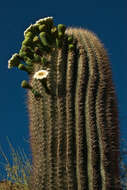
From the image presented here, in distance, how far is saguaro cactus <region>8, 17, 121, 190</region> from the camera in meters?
3.95

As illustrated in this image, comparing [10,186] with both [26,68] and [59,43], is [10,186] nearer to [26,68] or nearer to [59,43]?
[26,68]

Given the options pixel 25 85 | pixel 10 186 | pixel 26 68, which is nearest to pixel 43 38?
pixel 26 68

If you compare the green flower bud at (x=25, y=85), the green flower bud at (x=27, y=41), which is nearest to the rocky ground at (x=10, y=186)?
the green flower bud at (x=25, y=85)

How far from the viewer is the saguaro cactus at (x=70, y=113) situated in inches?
155

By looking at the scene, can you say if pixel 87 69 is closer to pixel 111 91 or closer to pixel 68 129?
pixel 111 91

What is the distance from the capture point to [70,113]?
13.0 ft

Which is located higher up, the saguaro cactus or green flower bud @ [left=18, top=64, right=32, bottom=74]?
green flower bud @ [left=18, top=64, right=32, bottom=74]

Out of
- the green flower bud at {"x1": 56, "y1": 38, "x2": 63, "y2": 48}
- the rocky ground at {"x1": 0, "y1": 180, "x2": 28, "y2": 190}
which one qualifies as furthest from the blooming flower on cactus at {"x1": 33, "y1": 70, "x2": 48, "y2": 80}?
the rocky ground at {"x1": 0, "y1": 180, "x2": 28, "y2": 190}

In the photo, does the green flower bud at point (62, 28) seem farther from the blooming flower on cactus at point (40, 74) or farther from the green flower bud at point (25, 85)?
the green flower bud at point (25, 85)

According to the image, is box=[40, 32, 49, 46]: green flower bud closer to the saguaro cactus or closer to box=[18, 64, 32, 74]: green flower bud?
the saguaro cactus

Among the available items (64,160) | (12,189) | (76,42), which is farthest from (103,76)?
(12,189)

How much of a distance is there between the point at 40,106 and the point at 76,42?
2.94 ft

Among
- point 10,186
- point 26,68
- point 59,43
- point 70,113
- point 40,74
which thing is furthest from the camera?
point 10,186

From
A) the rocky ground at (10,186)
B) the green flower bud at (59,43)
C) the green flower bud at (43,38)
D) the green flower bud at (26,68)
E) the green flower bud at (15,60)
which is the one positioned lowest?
the rocky ground at (10,186)
